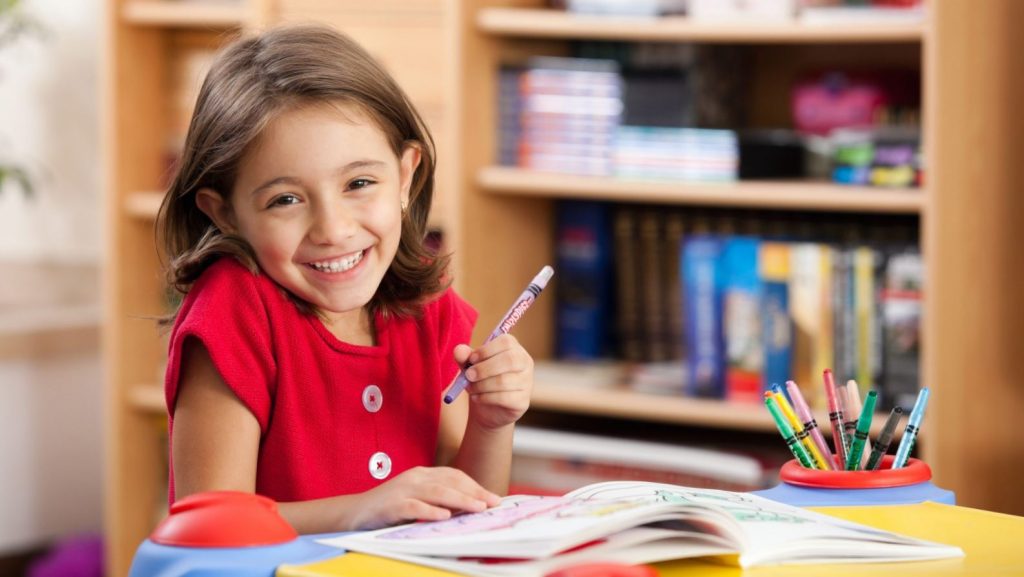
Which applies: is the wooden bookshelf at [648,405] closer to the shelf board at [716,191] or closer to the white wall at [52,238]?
the shelf board at [716,191]

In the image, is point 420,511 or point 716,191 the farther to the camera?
point 716,191

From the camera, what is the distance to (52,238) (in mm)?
3336

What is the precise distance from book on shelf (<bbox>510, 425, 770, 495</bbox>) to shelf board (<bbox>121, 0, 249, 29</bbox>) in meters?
0.95

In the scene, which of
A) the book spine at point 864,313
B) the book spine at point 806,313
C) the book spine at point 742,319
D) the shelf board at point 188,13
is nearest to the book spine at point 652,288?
the book spine at point 742,319

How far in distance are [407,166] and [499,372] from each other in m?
0.23

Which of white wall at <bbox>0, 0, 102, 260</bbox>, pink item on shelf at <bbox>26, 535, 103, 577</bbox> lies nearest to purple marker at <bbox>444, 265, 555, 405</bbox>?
pink item on shelf at <bbox>26, 535, 103, 577</bbox>

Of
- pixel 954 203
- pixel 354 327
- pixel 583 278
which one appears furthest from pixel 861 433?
pixel 583 278

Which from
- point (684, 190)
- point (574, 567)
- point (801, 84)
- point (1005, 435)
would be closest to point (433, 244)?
point (684, 190)

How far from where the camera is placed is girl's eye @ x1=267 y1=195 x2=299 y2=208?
1200mm

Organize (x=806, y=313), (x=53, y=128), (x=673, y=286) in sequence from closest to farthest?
(x=806, y=313) → (x=673, y=286) → (x=53, y=128)

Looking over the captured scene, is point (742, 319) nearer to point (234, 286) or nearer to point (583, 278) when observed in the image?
Answer: point (583, 278)

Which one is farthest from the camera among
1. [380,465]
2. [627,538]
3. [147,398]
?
[147,398]

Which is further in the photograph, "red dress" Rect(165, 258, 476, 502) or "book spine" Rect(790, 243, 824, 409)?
"book spine" Rect(790, 243, 824, 409)

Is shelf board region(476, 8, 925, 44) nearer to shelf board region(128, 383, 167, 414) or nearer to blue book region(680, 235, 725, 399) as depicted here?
blue book region(680, 235, 725, 399)
